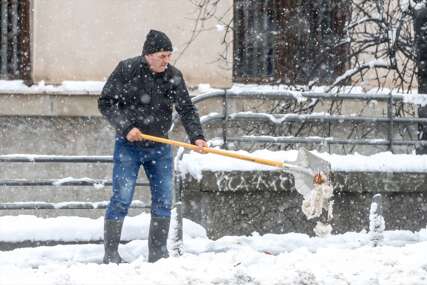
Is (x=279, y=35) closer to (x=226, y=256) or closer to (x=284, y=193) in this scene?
(x=284, y=193)

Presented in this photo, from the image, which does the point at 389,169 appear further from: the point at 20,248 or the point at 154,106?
the point at 20,248

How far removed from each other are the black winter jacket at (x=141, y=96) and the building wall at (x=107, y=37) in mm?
4732

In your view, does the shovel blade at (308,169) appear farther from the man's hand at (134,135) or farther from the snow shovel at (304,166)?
the man's hand at (134,135)

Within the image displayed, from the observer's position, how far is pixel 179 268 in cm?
594

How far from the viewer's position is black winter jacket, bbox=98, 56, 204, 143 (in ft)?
23.8

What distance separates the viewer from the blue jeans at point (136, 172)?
729cm

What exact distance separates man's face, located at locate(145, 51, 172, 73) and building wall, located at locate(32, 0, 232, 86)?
482cm

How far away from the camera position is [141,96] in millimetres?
7281

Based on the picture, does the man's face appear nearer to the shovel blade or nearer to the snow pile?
the shovel blade

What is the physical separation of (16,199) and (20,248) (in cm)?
353

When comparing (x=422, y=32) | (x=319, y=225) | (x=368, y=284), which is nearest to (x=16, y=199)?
(x=319, y=225)

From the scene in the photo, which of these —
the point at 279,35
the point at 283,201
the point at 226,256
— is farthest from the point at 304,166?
the point at 279,35

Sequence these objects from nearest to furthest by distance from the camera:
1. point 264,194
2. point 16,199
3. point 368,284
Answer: point 368,284 < point 264,194 < point 16,199

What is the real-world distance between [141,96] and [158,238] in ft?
3.91
